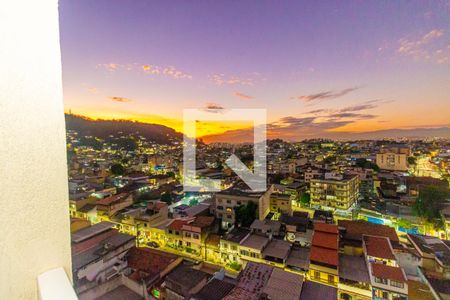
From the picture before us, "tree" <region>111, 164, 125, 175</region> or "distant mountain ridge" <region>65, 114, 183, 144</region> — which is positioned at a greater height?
"distant mountain ridge" <region>65, 114, 183, 144</region>

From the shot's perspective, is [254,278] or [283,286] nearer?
[283,286]

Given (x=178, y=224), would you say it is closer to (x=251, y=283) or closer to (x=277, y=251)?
(x=277, y=251)

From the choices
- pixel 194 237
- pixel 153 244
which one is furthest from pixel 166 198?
pixel 194 237

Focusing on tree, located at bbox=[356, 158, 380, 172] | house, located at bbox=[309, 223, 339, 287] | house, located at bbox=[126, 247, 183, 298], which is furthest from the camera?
tree, located at bbox=[356, 158, 380, 172]

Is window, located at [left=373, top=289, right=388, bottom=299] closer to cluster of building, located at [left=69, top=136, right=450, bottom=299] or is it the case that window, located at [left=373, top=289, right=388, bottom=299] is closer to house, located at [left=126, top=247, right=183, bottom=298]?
cluster of building, located at [left=69, top=136, right=450, bottom=299]

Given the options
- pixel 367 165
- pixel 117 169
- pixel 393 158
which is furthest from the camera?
pixel 367 165

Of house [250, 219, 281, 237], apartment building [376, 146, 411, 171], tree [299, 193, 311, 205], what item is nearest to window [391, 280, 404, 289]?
house [250, 219, 281, 237]
